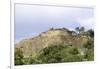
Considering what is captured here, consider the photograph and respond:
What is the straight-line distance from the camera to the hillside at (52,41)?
2.13 metres

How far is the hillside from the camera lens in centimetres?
213

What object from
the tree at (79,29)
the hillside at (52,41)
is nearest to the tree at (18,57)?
the hillside at (52,41)

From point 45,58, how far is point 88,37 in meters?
0.61

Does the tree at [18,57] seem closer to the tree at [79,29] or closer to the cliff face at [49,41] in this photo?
the cliff face at [49,41]

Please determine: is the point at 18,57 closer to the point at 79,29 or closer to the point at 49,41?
the point at 49,41

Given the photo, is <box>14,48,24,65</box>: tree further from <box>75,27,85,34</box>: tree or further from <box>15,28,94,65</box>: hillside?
<box>75,27,85,34</box>: tree

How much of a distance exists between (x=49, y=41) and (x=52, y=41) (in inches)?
1.5

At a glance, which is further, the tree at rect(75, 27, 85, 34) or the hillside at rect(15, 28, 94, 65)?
the tree at rect(75, 27, 85, 34)

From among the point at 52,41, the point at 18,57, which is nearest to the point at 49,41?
the point at 52,41

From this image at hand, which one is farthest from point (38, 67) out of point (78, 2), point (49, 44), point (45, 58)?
point (78, 2)

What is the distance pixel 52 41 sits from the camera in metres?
2.23

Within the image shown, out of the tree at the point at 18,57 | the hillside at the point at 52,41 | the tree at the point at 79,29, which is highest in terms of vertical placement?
the tree at the point at 79,29

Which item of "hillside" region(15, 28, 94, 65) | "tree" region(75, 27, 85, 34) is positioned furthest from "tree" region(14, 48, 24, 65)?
"tree" region(75, 27, 85, 34)

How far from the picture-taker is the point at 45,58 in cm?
219
